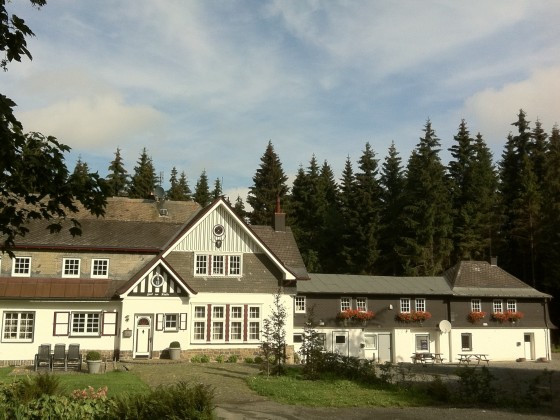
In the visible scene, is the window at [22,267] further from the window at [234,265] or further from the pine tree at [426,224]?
the pine tree at [426,224]

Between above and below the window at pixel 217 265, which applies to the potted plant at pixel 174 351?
below

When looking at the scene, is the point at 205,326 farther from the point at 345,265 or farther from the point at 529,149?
the point at 529,149

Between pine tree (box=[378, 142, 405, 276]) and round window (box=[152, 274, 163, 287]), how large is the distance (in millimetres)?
29872

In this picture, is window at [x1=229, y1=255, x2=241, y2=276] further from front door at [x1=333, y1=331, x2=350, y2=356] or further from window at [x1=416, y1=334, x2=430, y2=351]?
window at [x1=416, y1=334, x2=430, y2=351]

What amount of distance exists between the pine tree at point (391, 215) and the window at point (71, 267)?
32248 millimetres

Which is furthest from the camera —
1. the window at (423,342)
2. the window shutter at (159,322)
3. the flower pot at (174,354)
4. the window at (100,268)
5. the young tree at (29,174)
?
the window at (423,342)

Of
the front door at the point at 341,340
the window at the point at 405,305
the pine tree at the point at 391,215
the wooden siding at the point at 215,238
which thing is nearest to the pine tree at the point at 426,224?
the pine tree at the point at 391,215

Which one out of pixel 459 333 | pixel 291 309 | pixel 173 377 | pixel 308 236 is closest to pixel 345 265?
pixel 308 236

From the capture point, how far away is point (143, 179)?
7106cm

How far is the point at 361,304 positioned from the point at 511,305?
11.6 metres

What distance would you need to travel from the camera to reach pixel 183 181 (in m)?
81.2

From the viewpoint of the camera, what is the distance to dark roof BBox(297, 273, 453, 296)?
124ft

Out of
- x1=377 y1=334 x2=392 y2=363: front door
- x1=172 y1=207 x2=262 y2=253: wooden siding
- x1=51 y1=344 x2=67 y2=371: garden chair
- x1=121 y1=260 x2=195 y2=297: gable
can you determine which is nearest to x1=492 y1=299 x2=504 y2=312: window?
x1=377 y1=334 x2=392 y2=363: front door

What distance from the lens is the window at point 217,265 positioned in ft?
99.3
